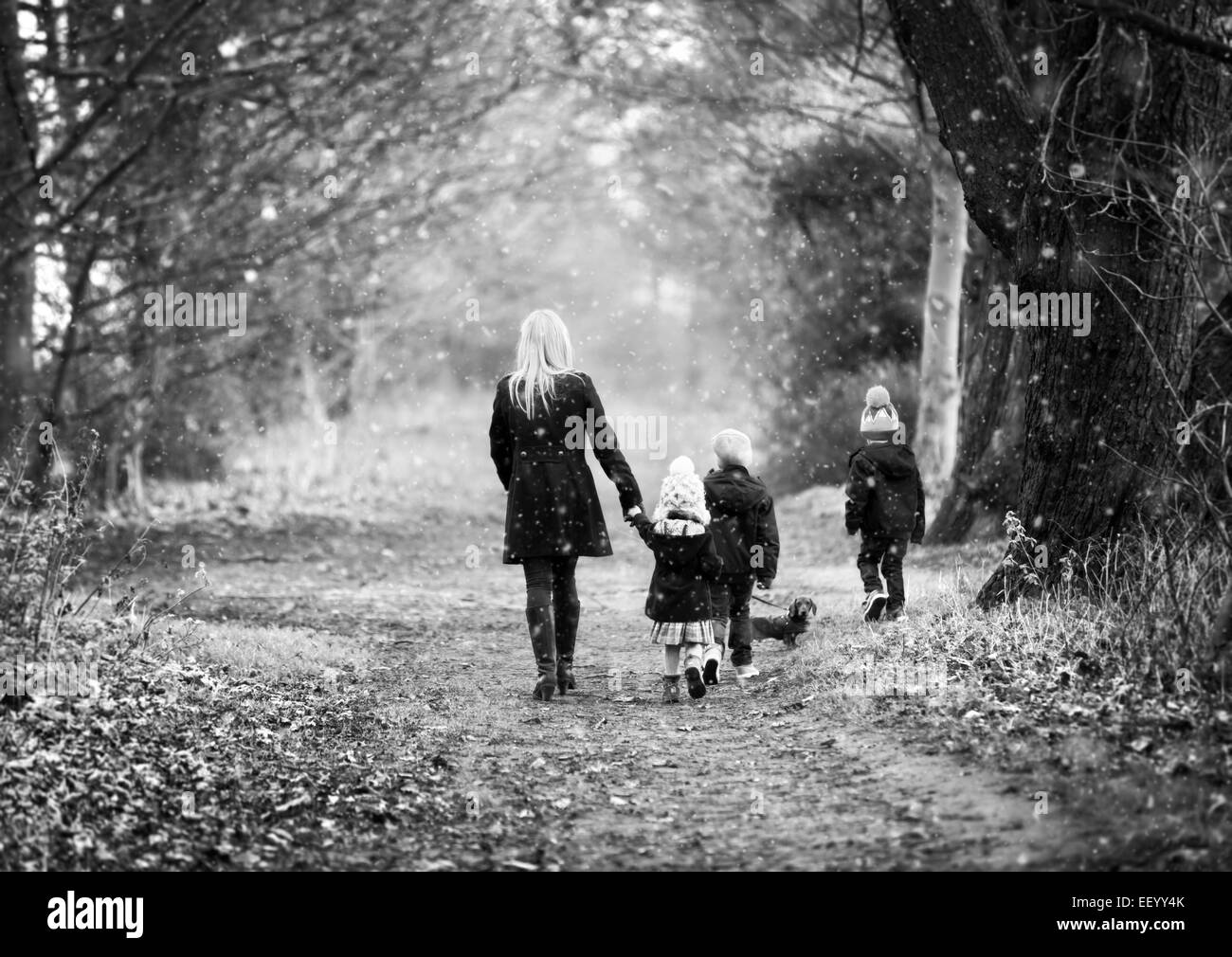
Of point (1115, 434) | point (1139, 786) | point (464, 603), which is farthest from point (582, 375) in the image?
point (464, 603)

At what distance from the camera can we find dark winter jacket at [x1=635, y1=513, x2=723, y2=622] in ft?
25.4

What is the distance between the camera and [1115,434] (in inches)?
296

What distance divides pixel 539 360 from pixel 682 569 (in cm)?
153

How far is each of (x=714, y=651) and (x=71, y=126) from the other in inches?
428

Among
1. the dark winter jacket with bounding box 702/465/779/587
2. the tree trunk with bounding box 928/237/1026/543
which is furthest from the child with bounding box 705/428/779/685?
the tree trunk with bounding box 928/237/1026/543

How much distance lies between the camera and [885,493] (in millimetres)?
9445

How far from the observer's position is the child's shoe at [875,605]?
30.1 ft

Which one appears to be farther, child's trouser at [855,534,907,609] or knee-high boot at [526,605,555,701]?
child's trouser at [855,534,907,609]

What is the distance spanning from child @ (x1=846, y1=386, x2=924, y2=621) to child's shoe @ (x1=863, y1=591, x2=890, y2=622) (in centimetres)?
12

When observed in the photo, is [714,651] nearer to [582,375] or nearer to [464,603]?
[582,375]

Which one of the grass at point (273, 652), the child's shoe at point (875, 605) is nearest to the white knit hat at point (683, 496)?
the child's shoe at point (875, 605)

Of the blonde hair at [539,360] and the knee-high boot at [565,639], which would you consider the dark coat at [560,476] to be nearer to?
the blonde hair at [539,360]

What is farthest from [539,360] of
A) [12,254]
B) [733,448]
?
[12,254]

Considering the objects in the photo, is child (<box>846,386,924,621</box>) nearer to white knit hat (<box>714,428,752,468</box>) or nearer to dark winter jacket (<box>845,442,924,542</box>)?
dark winter jacket (<box>845,442,924,542</box>)
